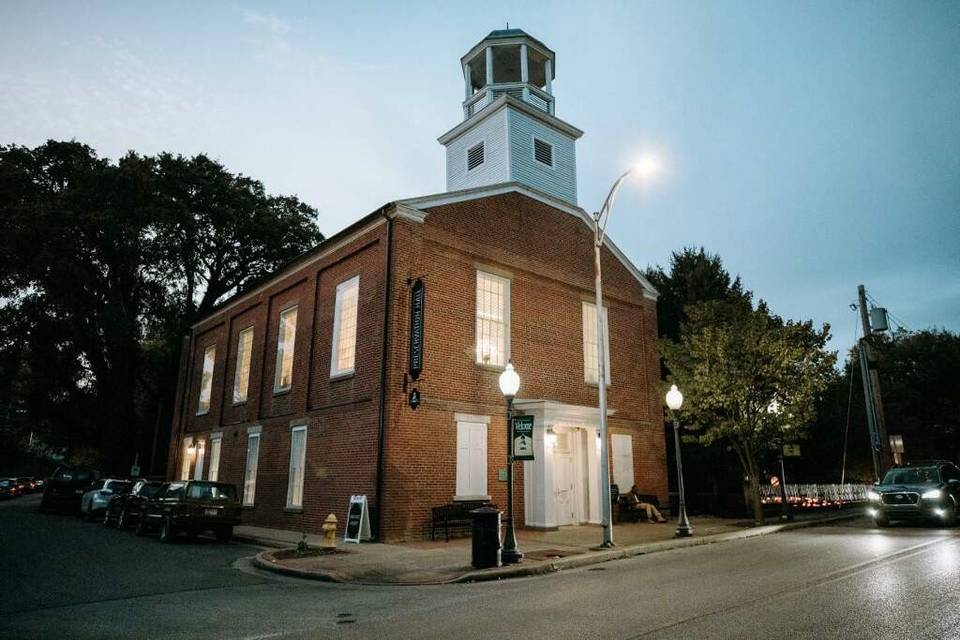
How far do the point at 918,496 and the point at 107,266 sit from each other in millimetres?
40413

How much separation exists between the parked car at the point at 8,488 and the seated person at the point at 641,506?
48503 mm

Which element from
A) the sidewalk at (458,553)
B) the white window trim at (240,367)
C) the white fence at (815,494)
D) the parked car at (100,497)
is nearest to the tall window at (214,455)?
the white window trim at (240,367)

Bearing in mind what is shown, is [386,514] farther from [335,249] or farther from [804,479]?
[804,479]

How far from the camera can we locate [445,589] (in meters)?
9.35

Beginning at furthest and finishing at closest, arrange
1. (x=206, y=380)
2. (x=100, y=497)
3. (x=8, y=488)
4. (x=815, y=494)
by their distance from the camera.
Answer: (x=8, y=488) < (x=206, y=380) < (x=815, y=494) < (x=100, y=497)

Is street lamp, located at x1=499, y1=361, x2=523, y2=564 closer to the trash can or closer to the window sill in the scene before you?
the trash can

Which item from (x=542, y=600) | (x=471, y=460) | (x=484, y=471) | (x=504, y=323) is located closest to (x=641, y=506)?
(x=484, y=471)

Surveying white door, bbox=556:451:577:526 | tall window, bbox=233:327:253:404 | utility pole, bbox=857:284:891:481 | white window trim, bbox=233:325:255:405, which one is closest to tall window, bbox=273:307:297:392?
white window trim, bbox=233:325:255:405

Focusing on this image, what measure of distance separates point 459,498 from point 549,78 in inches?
699

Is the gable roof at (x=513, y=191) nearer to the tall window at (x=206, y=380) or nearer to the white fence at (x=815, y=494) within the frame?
the white fence at (x=815, y=494)

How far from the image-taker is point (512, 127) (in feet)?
74.8

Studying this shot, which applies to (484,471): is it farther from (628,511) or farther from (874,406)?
(874,406)

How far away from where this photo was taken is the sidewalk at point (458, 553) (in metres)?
10.4

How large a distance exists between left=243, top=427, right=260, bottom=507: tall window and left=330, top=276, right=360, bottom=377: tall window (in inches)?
230
